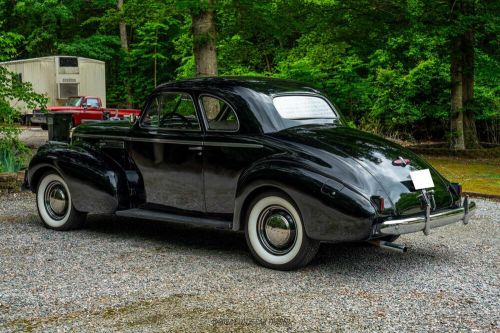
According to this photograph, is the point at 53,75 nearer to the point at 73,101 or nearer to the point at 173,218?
the point at 73,101

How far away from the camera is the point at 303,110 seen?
22.1ft

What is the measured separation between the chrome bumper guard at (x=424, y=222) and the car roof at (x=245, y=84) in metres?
1.92

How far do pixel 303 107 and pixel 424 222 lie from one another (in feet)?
6.02

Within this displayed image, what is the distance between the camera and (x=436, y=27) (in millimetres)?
15164

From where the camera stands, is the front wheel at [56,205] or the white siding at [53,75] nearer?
the front wheel at [56,205]

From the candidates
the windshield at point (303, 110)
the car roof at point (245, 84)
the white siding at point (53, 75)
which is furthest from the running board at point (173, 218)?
the white siding at point (53, 75)

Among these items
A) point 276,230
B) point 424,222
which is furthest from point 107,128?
point 424,222

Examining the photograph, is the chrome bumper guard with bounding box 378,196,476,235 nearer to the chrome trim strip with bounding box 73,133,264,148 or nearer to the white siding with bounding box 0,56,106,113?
the chrome trim strip with bounding box 73,133,264,148

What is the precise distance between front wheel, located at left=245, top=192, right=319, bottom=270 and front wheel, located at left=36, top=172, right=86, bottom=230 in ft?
8.33

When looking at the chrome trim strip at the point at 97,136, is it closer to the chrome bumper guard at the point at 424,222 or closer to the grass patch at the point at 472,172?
the chrome bumper guard at the point at 424,222

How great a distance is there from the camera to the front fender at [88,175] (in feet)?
23.3

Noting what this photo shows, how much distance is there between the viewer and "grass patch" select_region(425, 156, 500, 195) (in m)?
11.2

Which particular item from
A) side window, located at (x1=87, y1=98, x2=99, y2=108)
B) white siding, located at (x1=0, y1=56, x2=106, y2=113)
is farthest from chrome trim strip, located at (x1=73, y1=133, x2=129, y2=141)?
white siding, located at (x1=0, y1=56, x2=106, y2=113)

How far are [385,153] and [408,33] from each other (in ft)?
34.3
